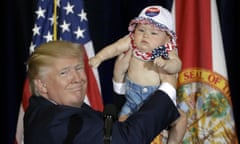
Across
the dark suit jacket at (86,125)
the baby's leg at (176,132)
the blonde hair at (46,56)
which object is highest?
the blonde hair at (46,56)

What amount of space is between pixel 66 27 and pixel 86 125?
1.32 meters

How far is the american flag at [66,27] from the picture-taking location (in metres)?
2.49

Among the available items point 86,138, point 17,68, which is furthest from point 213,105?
point 86,138

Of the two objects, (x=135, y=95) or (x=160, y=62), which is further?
(x=135, y=95)

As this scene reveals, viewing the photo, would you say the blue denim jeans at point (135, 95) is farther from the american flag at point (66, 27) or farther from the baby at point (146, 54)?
the american flag at point (66, 27)

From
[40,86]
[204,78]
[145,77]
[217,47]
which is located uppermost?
[40,86]

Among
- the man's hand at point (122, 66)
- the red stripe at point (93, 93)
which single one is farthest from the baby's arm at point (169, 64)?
the red stripe at point (93, 93)

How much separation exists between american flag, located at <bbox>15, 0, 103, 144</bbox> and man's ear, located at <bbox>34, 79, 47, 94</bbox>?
3.59ft

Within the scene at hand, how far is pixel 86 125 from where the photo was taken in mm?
1246

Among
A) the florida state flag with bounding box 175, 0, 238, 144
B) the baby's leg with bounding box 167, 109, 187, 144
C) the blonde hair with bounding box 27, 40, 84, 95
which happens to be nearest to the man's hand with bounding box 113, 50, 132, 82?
the baby's leg with bounding box 167, 109, 187, 144

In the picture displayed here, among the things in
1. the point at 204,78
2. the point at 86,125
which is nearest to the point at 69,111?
the point at 86,125

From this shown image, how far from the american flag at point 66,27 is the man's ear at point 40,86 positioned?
1.09 meters

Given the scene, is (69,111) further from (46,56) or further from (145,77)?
(145,77)

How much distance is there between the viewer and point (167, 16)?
1677mm
